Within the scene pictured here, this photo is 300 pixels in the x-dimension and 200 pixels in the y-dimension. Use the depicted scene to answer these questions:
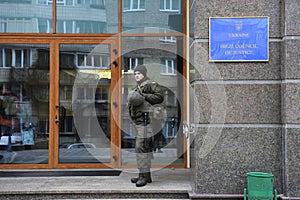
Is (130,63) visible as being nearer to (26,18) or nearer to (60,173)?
(26,18)

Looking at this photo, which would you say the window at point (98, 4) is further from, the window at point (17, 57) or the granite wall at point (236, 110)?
the granite wall at point (236, 110)

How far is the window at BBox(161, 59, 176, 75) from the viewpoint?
24.1ft

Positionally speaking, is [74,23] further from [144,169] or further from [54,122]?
[144,169]

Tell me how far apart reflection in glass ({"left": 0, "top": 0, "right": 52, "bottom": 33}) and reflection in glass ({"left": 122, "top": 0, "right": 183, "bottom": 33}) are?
1.46 metres

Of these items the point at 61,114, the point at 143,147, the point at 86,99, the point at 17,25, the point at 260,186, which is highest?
the point at 17,25

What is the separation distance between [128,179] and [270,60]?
2.87m

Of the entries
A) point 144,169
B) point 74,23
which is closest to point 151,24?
point 74,23

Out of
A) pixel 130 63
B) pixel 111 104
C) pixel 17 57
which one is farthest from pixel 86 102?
pixel 17 57

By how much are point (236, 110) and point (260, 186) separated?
1.08 m

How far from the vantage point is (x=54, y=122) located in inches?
282

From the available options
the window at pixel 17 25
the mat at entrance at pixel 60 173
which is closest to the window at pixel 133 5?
the window at pixel 17 25

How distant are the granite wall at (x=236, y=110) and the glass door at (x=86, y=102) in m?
2.33

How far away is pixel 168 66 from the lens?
7355 mm

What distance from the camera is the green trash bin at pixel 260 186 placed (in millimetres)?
4938
